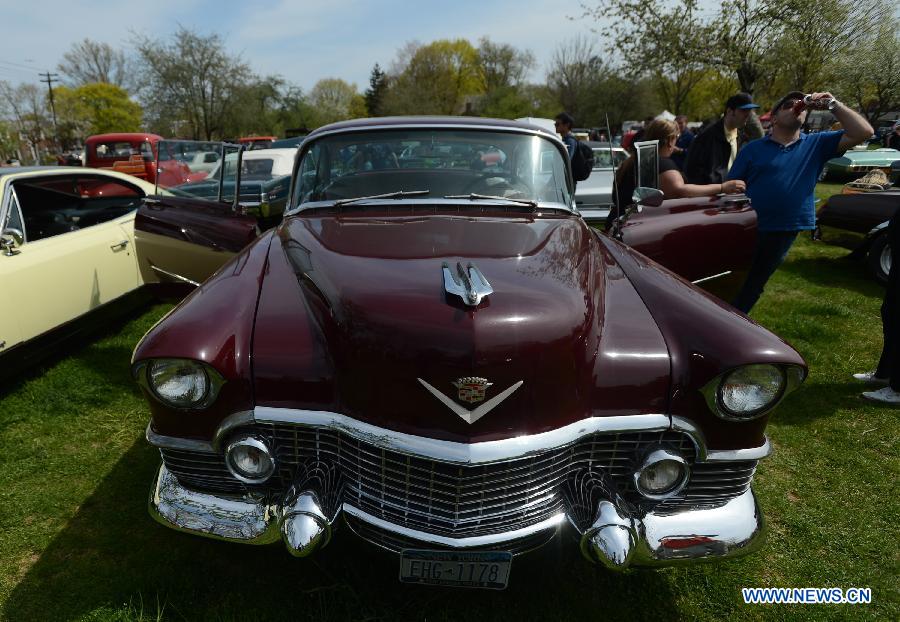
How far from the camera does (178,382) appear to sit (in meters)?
1.92

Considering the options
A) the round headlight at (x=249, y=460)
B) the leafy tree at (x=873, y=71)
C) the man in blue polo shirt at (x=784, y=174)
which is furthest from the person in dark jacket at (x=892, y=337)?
the leafy tree at (x=873, y=71)

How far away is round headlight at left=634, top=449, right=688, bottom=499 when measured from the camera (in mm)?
1923

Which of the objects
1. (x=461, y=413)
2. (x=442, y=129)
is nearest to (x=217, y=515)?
(x=461, y=413)

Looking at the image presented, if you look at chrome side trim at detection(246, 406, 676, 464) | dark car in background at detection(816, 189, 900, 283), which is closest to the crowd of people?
chrome side trim at detection(246, 406, 676, 464)

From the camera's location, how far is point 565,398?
6.03 ft

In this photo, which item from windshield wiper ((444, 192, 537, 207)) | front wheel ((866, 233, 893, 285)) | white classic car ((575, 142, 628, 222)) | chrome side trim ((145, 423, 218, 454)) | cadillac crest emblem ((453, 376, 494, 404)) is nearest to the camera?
cadillac crest emblem ((453, 376, 494, 404))

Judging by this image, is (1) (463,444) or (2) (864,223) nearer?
(1) (463,444)

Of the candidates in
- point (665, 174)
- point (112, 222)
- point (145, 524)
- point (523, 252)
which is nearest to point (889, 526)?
point (523, 252)

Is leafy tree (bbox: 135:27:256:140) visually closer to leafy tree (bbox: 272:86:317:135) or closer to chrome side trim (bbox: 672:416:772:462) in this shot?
leafy tree (bbox: 272:86:317:135)

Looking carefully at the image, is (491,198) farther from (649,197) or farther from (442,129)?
(649,197)

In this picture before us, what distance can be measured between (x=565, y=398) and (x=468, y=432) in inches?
13.4

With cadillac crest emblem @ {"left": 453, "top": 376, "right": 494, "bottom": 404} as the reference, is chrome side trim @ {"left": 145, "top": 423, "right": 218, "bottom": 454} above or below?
below

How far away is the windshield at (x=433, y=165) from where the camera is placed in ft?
10.2

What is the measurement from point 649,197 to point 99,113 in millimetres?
48255
